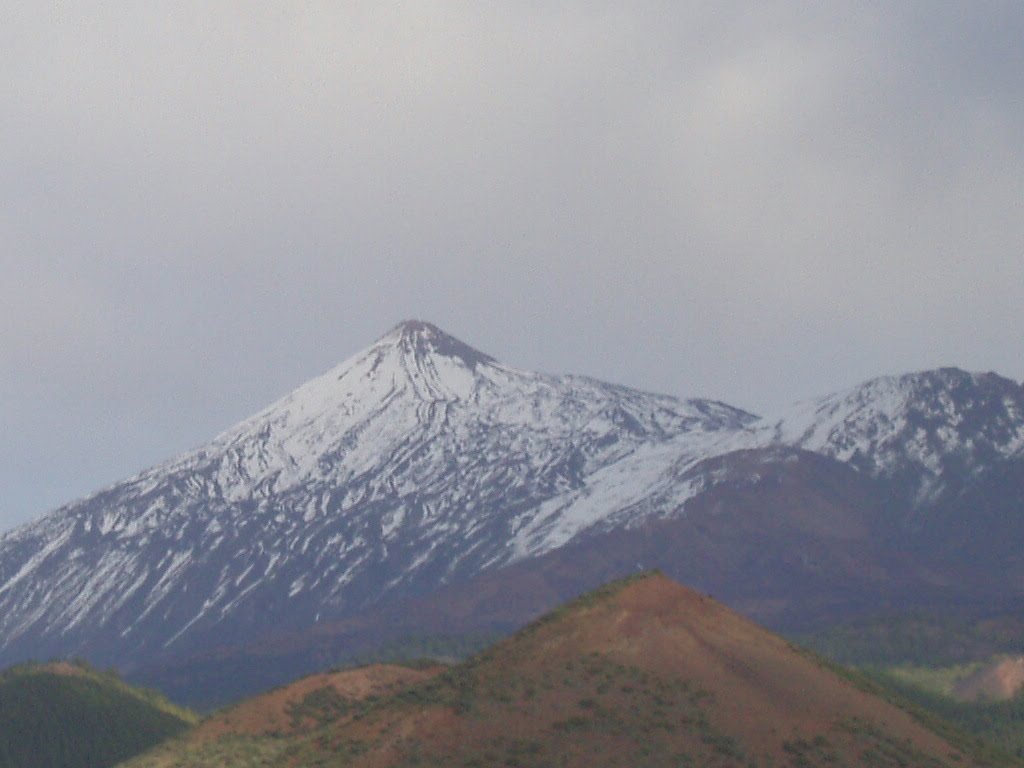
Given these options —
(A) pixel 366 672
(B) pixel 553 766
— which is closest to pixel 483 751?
(B) pixel 553 766

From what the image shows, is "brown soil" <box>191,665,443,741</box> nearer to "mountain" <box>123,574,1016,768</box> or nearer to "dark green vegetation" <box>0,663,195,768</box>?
"mountain" <box>123,574,1016,768</box>

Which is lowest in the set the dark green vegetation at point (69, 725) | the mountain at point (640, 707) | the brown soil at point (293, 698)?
the mountain at point (640, 707)

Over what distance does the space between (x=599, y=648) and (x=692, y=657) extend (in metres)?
5.11

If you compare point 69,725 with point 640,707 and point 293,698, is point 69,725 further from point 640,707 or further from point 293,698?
point 640,707

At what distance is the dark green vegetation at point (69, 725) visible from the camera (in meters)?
186

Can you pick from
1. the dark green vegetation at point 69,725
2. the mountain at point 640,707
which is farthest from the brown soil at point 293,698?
the dark green vegetation at point 69,725

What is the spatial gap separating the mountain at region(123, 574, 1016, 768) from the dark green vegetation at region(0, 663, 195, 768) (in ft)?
276

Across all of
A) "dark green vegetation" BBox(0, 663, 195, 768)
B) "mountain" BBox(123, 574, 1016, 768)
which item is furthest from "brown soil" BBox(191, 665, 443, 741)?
"dark green vegetation" BBox(0, 663, 195, 768)

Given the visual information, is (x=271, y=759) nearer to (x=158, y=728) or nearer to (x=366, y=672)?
(x=366, y=672)

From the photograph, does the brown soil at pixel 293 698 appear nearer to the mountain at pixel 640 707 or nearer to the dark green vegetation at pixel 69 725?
the mountain at pixel 640 707

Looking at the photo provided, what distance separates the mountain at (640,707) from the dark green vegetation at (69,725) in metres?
84.1

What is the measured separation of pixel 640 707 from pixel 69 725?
11192cm

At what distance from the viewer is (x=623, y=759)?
89750 millimetres

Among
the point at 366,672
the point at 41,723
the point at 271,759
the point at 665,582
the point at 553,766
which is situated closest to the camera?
the point at 553,766
